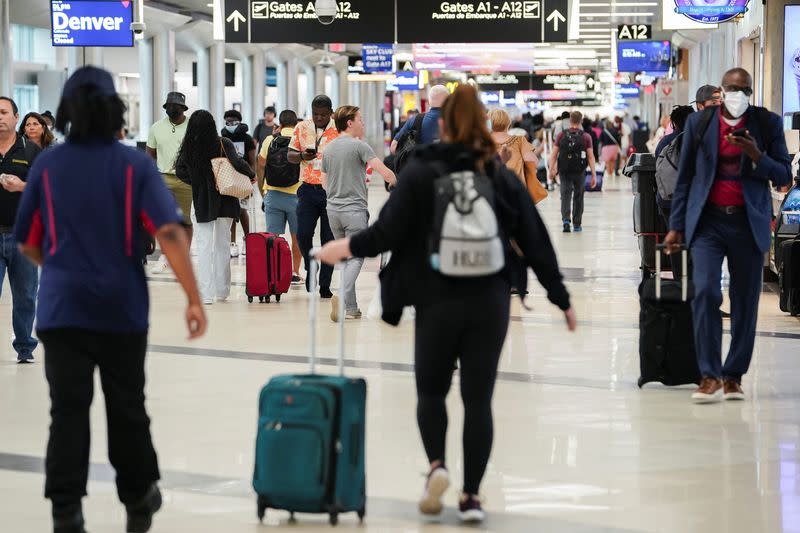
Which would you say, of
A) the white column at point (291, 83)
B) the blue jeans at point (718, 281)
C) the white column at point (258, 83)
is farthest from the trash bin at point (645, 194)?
the white column at point (291, 83)

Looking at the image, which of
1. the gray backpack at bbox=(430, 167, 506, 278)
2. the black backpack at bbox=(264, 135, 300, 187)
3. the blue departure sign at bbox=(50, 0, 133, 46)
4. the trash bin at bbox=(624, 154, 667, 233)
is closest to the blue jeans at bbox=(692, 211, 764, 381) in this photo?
the gray backpack at bbox=(430, 167, 506, 278)

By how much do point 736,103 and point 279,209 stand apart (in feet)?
21.7

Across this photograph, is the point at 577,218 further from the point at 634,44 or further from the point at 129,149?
the point at 634,44

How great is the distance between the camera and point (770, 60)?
1355 cm

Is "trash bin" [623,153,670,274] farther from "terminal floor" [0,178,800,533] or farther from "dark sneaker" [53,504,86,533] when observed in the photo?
"dark sneaker" [53,504,86,533]

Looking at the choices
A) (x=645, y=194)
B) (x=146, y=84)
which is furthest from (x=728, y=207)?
(x=146, y=84)

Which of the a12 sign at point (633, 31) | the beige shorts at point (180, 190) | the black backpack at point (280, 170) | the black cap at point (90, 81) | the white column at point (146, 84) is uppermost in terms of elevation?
the a12 sign at point (633, 31)

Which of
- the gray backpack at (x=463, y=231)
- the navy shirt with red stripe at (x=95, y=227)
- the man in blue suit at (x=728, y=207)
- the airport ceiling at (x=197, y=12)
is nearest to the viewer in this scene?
the navy shirt with red stripe at (x=95, y=227)

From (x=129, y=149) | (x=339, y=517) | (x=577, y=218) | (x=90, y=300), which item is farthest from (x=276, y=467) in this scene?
(x=577, y=218)

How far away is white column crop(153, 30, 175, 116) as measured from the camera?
106ft

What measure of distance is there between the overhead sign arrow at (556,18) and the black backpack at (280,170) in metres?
5.45

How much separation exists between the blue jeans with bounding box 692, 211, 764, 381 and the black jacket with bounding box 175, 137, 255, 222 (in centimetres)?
525

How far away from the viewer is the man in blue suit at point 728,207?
7.05m

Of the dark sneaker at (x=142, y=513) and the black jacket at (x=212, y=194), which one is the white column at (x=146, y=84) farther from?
the dark sneaker at (x=142, y=513)
